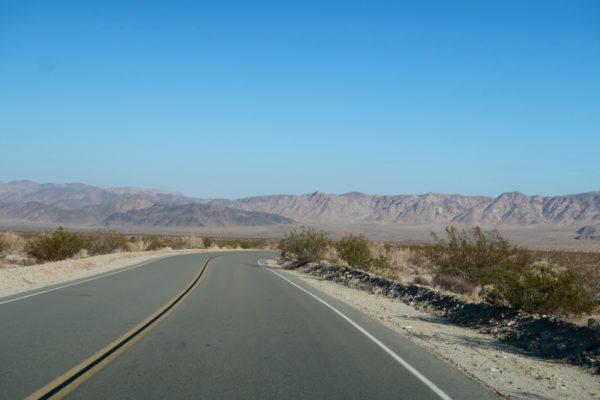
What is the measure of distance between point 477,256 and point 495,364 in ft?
50.0

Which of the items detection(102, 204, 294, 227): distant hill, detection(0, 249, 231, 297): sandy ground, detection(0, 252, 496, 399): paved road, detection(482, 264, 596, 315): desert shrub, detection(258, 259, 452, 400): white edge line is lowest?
detection(0, 249, 231, 297): sandy ground

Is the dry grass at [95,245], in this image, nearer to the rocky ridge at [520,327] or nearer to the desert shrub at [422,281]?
the desert shrub at [422,281]

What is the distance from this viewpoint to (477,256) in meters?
24.8

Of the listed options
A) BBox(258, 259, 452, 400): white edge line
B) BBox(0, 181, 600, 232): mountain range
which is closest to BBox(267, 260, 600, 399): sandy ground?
BBox(258, 259, 452, 400): white edge line

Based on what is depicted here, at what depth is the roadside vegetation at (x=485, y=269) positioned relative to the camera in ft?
49.0

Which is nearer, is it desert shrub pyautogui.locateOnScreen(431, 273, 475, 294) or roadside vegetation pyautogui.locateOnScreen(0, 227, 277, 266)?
desert shrub pyautogui.locateOnScreen(431, 273, 475, 294)

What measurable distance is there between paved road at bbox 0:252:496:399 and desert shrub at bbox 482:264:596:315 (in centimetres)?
376

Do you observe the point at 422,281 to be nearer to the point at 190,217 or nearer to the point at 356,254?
the point at 356,254

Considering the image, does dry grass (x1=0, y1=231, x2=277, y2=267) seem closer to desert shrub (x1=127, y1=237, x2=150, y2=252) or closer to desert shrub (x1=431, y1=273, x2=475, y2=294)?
desert shrub (x1=127, y1=237, x2=150, y2=252)

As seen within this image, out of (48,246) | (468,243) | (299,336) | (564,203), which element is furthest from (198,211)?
(299,336)

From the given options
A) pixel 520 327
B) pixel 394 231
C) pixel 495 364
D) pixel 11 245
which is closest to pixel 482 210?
→ pixel 394 231

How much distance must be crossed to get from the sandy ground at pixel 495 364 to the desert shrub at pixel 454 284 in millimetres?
7080

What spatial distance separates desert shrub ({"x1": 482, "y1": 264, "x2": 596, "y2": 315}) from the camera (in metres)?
14.7

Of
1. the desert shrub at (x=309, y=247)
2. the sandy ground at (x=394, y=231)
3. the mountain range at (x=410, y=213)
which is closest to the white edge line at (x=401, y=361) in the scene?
the desert shrub at (x=309, y=247)
